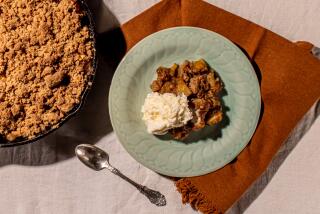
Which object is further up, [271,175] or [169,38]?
[169,38]

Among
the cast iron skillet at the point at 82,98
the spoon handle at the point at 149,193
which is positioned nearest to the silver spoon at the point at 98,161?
the spoon handle at the point at 149,193

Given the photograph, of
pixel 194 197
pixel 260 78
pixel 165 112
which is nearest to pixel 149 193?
pixel 194 197

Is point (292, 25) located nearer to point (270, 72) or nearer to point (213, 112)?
point (270, 72)

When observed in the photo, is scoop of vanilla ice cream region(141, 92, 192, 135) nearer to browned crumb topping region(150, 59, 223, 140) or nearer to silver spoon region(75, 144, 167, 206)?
browned crumb topping region(150, 59, 223, 140)

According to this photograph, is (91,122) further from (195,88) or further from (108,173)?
(195,88)

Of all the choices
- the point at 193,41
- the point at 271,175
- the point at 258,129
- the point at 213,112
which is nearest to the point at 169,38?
the point at 193,41

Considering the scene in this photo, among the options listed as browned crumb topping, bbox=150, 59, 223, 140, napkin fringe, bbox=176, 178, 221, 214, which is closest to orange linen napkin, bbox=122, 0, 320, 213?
napkin fringe, bbox=176, 178, 221, 214

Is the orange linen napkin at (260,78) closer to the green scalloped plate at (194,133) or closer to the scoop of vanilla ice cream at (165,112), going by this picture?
the green scalloped plate at (194,133)
